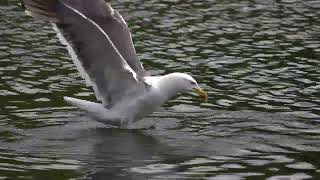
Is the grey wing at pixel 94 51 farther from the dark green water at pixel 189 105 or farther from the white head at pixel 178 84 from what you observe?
the dark green water at pixel 189 105

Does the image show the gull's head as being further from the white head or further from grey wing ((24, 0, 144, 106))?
grey wing ((24, 0, 144, 106))

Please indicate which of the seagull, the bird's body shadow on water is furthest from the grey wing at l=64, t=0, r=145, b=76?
the bird's body shadow on water

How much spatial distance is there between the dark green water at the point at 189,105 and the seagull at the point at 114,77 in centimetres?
33

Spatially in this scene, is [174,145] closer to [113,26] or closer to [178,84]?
[178,84]

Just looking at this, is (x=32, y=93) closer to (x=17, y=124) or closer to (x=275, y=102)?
(x=17, y=124)

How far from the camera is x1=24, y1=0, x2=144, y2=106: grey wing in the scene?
11.0 metres

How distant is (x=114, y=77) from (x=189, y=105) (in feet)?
6.07

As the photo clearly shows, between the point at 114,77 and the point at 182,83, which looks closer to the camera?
the point at 114,77

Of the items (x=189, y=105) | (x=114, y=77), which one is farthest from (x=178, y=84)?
(x=189, y=105)

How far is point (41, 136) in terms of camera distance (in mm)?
11453

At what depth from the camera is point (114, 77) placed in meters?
12.0

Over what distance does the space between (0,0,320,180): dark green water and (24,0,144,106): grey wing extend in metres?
0.63

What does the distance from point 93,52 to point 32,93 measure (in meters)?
2.67

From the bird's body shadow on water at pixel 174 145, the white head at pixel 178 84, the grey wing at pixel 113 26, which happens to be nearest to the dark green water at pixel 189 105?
the bird's body shadow on water at pixel 174 145
